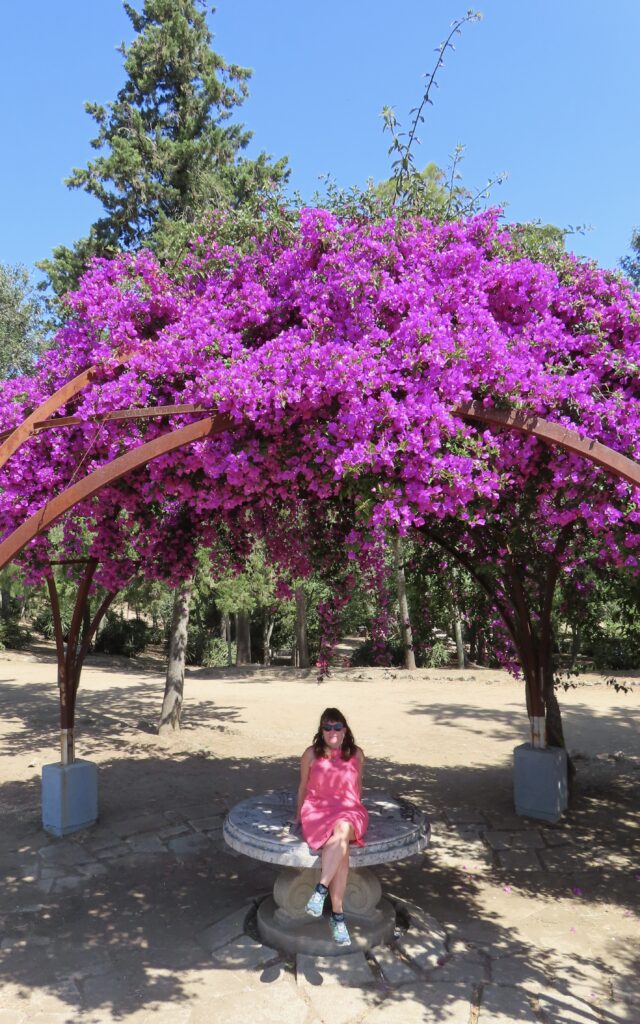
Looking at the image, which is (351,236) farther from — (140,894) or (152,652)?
(152,652)

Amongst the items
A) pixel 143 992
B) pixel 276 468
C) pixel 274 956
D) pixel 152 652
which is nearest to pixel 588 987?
pixel 274 956

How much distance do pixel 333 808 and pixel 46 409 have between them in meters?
3.09

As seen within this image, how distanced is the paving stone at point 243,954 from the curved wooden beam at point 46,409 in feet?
10.7

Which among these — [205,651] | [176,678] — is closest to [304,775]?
[176,678]

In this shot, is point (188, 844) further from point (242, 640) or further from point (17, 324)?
point (17, 324)

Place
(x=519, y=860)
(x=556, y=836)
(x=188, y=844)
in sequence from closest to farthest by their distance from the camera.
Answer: (x=519, y=860)
(x=188, y=844)
(x=556, y=836)

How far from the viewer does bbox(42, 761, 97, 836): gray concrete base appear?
6898 mm

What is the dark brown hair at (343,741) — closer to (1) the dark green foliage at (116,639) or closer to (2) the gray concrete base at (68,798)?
(2) the gray concrete base at (68,798)

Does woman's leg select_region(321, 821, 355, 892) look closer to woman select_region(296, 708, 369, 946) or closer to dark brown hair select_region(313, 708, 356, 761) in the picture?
woman select_region(296, 708, 369, 946)

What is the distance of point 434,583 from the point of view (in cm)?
898

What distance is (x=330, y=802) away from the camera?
472 cm

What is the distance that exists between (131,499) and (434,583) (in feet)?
15.7

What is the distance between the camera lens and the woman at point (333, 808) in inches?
171

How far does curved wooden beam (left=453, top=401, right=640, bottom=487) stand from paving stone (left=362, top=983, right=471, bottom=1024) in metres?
2.95
